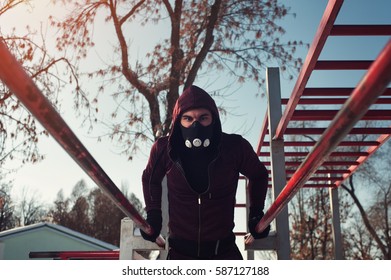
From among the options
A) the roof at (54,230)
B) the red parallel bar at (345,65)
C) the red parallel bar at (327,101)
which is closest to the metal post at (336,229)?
the red parallel bar at (327,101)

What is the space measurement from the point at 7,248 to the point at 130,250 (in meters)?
13.2

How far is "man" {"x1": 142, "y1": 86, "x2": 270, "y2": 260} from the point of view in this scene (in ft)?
7.49

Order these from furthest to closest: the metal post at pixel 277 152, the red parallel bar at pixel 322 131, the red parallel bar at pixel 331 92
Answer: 1. the red parallel bar at pixel 322 131
2. the red parallel bar at pixel 331 92
3. the metal post at pixel 277 152

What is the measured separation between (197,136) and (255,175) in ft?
1.41

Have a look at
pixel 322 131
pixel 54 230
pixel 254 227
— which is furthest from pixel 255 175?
pixel 54 230

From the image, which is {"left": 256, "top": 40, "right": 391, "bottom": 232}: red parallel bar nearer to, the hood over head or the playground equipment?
the playground equipment

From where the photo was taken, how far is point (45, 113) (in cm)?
103

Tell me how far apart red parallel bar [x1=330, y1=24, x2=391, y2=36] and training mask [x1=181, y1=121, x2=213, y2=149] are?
106cm

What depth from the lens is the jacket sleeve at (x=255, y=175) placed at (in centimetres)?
240

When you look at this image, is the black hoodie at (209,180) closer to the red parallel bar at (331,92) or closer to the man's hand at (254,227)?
the man's hand at (254,227)

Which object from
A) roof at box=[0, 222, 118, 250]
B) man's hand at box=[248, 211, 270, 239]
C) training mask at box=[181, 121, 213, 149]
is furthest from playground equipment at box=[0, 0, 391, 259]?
roof at box=[0, 222, 118, 250]

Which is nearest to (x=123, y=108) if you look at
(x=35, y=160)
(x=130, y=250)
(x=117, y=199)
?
(x=35, y=160)

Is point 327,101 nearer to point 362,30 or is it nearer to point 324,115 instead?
point 324,115

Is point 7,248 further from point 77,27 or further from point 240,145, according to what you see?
point 240,145
